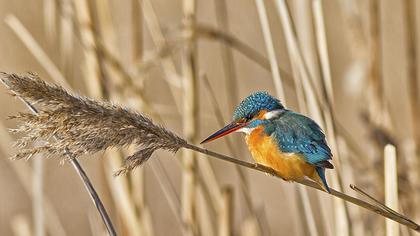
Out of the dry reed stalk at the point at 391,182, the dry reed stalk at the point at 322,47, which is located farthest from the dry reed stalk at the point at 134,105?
the dry reed stalk at the point at 391,182

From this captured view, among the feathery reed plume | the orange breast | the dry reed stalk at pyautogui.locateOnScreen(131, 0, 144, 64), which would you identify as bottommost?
A: the feathery reed plume

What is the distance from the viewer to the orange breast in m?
1.81

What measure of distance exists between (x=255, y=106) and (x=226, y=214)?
0.44 metres

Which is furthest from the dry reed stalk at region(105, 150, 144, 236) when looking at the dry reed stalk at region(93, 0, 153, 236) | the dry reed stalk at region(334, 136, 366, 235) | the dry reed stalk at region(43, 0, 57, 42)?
the dry reed stalk at region(334, 136, 366, 235)

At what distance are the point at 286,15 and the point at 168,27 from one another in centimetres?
71

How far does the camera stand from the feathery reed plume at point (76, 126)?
1374 millimetres

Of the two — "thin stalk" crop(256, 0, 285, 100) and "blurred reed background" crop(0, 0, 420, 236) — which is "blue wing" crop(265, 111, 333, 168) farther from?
"thin stalk" crop(256, 0, 285, 100)

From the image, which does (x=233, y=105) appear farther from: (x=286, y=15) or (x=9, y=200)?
(x=9, y=200)

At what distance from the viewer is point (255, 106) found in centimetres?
193

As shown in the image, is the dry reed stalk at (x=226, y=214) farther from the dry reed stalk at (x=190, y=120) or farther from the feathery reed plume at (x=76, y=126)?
the feathery reed plume at (x=76, y=126)

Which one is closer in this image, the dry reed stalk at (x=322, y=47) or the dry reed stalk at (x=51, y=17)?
the dry reed stalk at (x=322, y=47)

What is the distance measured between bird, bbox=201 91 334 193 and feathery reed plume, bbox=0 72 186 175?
0.35 metres

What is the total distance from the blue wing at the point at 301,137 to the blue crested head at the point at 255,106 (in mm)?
34

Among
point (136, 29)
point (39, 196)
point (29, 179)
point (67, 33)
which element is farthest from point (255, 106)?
point (29, 179)
